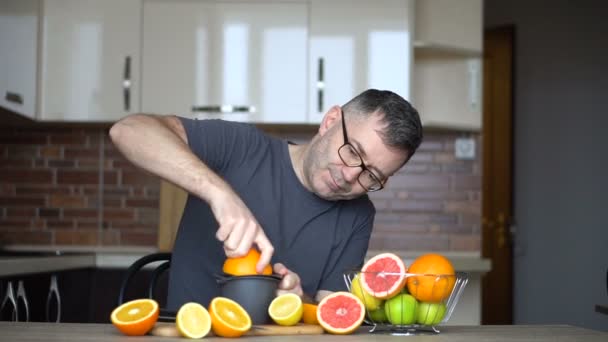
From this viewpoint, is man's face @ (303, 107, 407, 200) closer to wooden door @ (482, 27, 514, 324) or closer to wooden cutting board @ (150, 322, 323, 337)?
wooden cutting board @ (150, 322, 323, 337)

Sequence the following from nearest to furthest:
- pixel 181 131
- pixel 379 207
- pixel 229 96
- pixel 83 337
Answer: pixel 83 337
pixel 181 131
pixel 229 96
pixel 379 207

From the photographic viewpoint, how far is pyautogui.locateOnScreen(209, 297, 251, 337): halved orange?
146cm

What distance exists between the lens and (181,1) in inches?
175

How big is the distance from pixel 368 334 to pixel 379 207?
316cm

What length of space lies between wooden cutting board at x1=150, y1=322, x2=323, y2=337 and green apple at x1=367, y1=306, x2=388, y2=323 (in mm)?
95

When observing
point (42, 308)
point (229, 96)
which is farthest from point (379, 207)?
point (42, 308)

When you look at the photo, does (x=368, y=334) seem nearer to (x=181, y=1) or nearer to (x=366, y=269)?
(x=366, y=269)

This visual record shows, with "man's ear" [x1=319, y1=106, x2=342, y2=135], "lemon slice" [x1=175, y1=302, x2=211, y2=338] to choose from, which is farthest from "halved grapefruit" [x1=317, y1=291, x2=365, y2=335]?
"man's ear" [x1=319, y1=106, x2=342, y2=135]

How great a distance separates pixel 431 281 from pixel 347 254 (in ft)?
2.12

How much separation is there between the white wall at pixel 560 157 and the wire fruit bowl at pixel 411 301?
4167mm

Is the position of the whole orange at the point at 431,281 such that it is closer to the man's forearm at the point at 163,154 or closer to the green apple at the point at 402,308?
the green apple at the point at 402,308

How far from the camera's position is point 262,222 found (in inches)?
83.3

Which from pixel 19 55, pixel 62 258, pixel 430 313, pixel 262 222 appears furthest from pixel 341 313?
pixel 19 55

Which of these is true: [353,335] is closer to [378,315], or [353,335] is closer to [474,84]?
[378,315]
